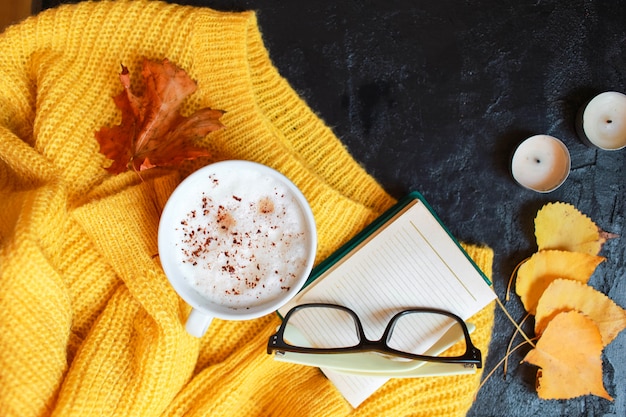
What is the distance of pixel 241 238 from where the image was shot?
584mm

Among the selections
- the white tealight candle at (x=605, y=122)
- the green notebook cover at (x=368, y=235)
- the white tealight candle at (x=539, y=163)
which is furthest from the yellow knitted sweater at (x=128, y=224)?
the white tealight candle at (x=605, y=122)

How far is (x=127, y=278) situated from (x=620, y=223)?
667mm

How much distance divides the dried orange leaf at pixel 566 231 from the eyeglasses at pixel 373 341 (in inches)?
7.0

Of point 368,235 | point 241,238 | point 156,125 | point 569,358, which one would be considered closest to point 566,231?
point 569,358

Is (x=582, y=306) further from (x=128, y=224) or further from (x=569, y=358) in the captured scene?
(x=128, y=224)

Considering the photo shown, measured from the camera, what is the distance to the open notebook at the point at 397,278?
2.27 ft

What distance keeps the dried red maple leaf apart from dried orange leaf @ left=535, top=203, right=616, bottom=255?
1.49ft

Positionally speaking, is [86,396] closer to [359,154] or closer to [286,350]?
[286,350]

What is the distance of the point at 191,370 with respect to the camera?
679 mm

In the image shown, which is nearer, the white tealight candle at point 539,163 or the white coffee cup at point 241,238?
the white coffee cup at point 241,238

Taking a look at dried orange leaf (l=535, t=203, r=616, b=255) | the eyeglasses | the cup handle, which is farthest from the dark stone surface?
the cup handle

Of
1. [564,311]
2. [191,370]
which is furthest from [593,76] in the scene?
[191,370]

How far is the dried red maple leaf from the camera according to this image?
64 centimetres

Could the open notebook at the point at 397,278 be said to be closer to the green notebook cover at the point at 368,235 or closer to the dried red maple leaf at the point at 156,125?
the green notebook cover at the point at 368,235
